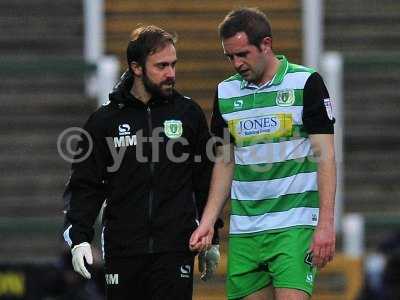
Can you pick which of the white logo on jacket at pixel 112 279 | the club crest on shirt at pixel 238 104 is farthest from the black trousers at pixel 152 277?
the club crest on shirt at pixel 238 104

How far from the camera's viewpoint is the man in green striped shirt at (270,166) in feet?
24.9

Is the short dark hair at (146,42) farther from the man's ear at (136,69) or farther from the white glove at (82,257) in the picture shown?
the white glove at (82,257)

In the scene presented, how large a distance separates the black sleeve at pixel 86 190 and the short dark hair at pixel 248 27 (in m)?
0.90

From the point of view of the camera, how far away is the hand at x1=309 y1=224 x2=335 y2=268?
24.3 ft

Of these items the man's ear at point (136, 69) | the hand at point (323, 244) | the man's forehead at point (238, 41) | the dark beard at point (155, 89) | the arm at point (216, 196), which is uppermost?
the man's forehead at point (238, 41)

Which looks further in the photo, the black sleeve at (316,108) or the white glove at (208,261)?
the white glove at (208,261)

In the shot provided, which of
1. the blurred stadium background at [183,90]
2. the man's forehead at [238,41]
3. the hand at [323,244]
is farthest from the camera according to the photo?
the blurred stadium background at [183,90]

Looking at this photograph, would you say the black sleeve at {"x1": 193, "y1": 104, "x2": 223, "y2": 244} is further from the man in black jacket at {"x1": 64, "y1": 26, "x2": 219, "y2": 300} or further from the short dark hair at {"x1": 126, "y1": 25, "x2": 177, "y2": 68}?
the short dark hair at {"x1": 126, "y1": 25, "x2": 177, "y2": 68}

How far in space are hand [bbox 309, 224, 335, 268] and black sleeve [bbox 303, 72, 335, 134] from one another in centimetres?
52

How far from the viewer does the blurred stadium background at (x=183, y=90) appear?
1367 cm

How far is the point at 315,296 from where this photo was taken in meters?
13.6

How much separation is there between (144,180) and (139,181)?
1.1 inches

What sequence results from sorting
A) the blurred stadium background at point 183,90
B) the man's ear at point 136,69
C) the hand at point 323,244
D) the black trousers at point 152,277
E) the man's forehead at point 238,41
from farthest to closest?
1. the blurred stadium background at point 183,90
2. the man's ear at point 136,69
3. the black trousers at point 152,277
4. the man's forehead at point 238,41
5. the hand at point 323,244

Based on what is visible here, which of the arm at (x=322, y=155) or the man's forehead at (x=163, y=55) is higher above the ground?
the man's forehead at (x=163, y=55)
